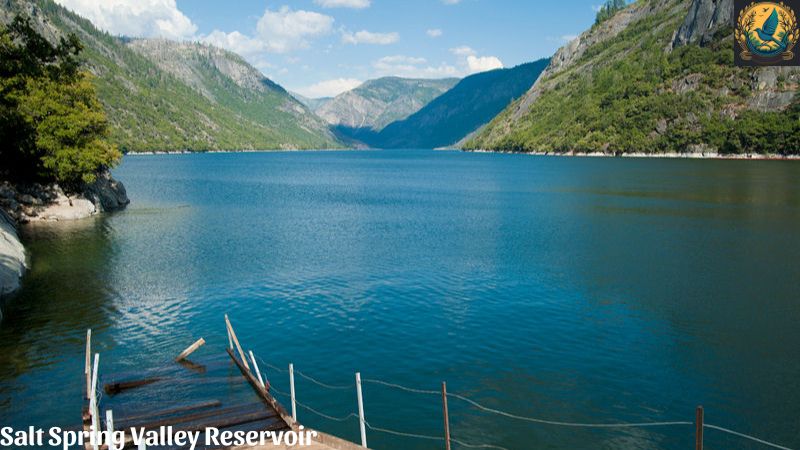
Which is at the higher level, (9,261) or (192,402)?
(9,261)

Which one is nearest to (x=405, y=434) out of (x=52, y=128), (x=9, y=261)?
(x=9, y=261)

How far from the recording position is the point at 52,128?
6938 cm

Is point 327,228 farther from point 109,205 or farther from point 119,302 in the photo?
point 109,205

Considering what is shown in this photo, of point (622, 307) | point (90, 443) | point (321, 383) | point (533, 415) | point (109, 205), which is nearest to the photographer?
point (90, 443)

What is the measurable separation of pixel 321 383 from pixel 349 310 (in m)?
11.0

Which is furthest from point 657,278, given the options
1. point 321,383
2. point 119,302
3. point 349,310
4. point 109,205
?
point 109,205

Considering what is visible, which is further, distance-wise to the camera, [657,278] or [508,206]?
[508,206]

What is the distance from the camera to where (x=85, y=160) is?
234ft

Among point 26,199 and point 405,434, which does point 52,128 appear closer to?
point 26,199

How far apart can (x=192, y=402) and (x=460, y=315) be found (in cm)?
1831

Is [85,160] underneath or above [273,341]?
above

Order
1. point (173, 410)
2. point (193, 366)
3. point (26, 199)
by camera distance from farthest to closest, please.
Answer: point (26, 199) → point (193, 366) → point (173, 410)

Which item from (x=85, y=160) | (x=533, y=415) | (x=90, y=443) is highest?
(x=85, y=160)

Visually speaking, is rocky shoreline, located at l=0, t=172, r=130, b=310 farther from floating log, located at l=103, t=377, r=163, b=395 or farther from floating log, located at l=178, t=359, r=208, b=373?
floating log, located at l=103, t=377, r=163, b=395
